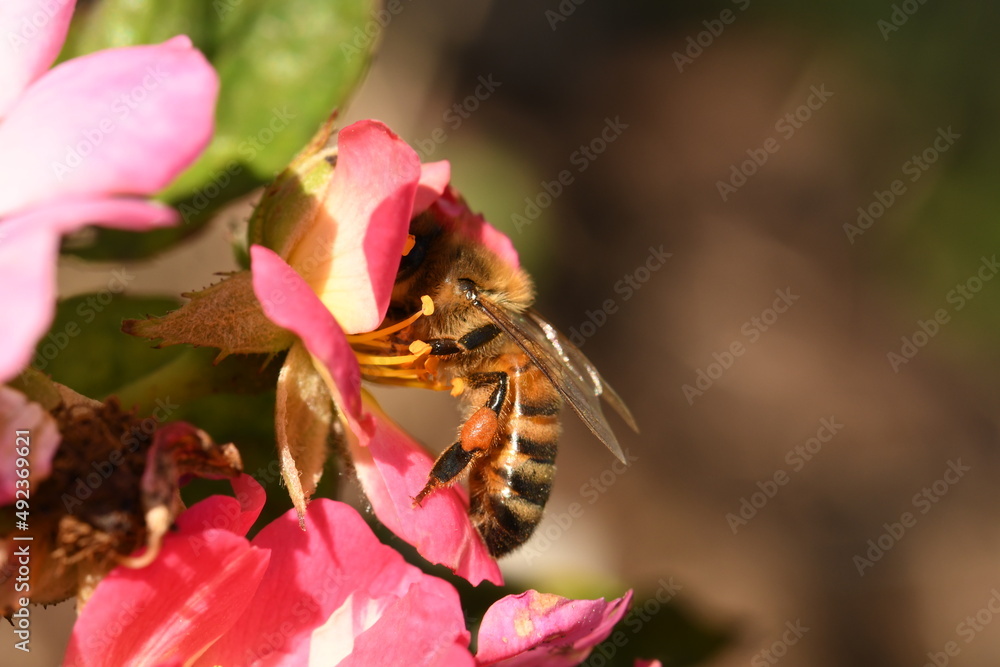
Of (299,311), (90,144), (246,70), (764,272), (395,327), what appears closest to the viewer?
(90,144)

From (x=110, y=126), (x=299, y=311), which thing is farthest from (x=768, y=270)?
(x=110, y=126)

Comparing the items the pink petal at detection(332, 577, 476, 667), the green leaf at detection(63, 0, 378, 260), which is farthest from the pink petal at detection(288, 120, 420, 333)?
the green leaf at detection(63, 0, 378, 260)

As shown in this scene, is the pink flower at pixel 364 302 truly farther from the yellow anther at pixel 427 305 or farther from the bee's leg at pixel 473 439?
the yellow anther at pixel 427 305

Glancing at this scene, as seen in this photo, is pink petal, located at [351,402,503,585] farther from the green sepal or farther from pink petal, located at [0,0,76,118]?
pink petal, located at [0,0,76,118]

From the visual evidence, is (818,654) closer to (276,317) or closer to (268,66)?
(268,66)

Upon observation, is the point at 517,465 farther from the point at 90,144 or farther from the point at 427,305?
the point at 90,144
